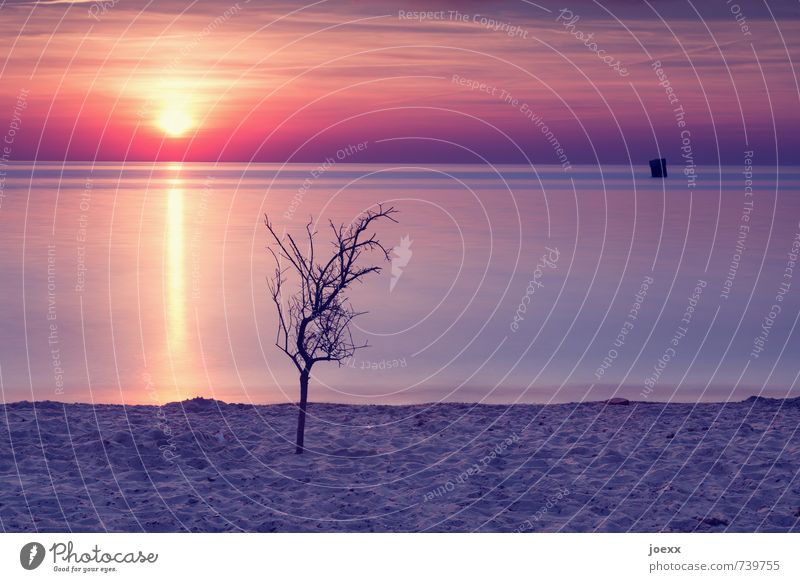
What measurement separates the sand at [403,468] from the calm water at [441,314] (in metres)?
2.34

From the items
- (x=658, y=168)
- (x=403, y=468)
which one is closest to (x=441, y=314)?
(x=403, y=468)

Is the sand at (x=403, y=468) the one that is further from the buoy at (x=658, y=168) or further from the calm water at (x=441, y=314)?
the buoy at (x=658, y=168)

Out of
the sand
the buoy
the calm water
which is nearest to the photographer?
the sand

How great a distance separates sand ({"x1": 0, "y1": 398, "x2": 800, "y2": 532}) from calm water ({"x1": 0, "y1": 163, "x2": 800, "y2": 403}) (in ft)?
7.68

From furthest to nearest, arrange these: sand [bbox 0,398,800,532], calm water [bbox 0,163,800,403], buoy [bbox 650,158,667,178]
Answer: buoy [bbox 650,158,667,178]
calm water [bbox 0,163,800,403]
sand [bbox 0,398,800,532]

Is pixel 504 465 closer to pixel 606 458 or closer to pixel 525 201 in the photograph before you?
pixel 606 458

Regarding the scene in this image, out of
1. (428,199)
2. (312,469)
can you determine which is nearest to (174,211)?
(428,199)

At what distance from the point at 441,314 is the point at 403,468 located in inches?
536

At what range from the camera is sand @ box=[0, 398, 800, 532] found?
34.1 ft

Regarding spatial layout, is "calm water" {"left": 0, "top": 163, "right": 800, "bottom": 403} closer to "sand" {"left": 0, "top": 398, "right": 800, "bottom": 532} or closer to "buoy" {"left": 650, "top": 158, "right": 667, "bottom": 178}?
"sand" {"left": 0, "top": 398, "right": 800, "bottom": 532}

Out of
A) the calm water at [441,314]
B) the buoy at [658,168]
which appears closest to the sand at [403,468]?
the calm water at [441,314]

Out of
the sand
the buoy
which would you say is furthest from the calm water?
the buoy

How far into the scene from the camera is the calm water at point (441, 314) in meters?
17.6

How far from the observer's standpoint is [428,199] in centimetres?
7706
